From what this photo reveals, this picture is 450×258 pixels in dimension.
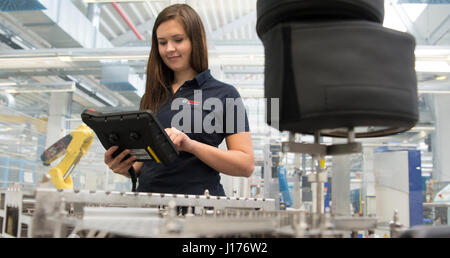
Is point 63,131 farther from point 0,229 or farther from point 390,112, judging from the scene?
point 390,112

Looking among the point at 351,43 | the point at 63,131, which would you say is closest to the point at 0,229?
the point at 351,43

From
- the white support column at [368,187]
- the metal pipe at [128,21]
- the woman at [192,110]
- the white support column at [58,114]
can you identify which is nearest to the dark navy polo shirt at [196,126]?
the woman at [192,110]

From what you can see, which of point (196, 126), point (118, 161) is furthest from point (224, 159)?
point (118, 161)

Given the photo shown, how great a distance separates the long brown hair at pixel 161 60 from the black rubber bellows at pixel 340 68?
1.61ft

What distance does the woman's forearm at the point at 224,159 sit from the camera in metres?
0.90

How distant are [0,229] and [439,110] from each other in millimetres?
5081

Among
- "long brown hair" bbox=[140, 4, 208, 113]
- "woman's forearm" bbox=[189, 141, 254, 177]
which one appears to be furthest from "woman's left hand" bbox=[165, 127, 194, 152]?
"long brown hair" bbox=[140, 4, 208, 113]

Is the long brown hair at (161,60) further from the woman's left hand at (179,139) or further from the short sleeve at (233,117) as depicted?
the woman's left hand at (179,139)

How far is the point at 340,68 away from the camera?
0.50 m

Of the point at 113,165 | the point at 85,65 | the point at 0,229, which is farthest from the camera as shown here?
the point at 85,65

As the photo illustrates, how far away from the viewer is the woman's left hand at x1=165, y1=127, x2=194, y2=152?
0.79 meters

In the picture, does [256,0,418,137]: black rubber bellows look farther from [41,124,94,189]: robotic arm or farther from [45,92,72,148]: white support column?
[45,92,72,148]: white support column

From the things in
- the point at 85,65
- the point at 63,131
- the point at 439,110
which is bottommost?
the point at 63,131

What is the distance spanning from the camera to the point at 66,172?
3.35m
